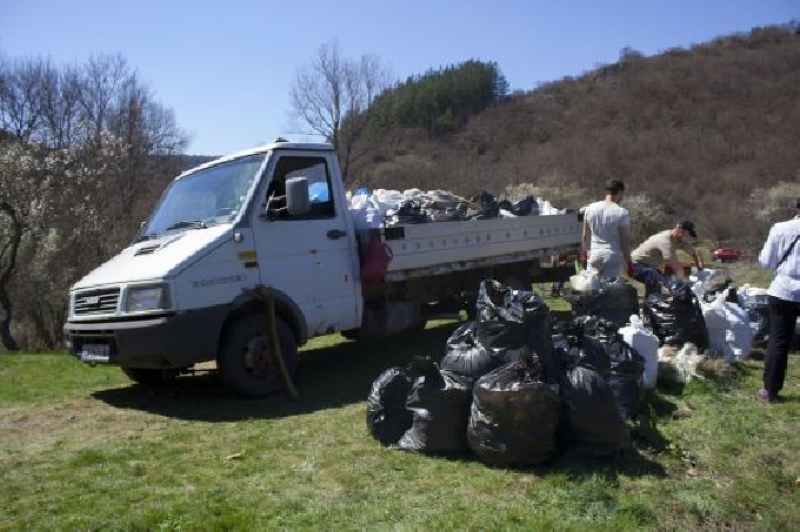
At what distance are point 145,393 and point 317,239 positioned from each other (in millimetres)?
2229

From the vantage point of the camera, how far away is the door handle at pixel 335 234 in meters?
6.37

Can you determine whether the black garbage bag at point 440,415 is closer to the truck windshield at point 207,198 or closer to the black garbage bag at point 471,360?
the black garbage bag at point 471,360

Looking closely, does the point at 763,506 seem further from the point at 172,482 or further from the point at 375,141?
the point at 375,141

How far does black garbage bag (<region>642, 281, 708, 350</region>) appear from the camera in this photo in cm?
600

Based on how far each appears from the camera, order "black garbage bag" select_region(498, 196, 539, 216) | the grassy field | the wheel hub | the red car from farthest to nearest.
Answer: the red car < "black garbage bag" select_region(498, 196, 539, 216) < the wheel hub < the grassy field

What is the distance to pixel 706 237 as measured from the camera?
28.9 m

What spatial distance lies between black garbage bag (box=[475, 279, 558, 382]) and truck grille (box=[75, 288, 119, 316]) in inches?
119

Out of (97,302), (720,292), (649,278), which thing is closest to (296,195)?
(97,302)

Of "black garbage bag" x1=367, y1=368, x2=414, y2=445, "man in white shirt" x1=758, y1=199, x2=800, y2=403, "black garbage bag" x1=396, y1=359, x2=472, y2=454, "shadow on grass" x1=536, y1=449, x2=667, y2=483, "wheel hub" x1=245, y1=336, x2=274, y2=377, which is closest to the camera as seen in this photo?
"shadow on grass" x1=536, y1=449, x2=667, y2=483

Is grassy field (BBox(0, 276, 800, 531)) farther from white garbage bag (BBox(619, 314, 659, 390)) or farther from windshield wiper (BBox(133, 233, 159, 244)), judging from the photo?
windshield wiper (BBox(133, 233, 159, 244))

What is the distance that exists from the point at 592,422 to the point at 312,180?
3.80m

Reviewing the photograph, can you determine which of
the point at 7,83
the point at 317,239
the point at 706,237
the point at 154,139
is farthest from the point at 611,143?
the point at 317,239

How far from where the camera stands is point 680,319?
6.04 metres

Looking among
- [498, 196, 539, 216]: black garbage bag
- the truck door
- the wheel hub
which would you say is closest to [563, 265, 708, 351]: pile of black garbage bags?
the truck door
